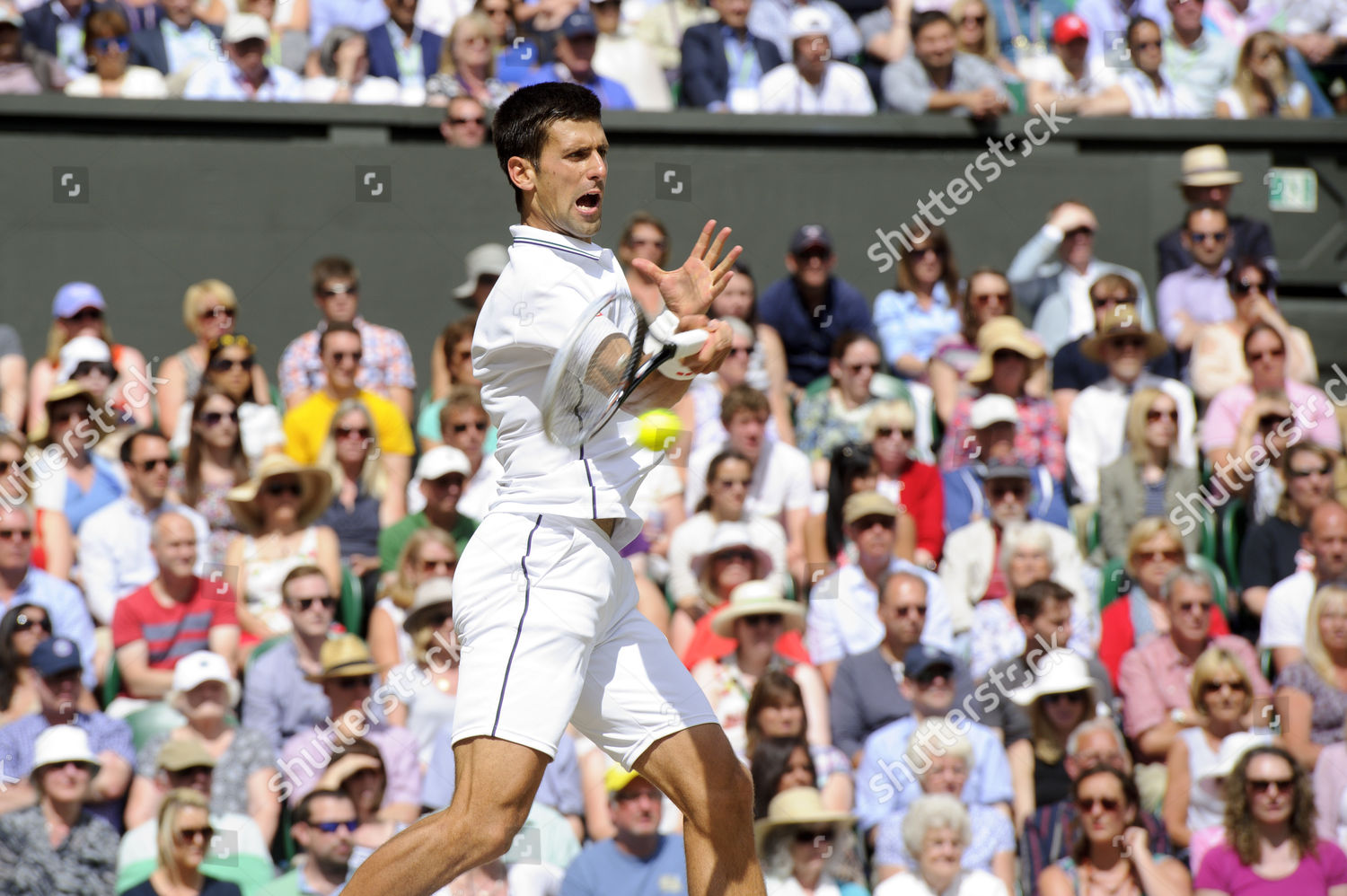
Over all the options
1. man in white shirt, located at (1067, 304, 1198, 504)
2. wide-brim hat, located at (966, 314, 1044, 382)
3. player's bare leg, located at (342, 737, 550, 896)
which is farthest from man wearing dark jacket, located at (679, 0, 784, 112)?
player's bare leg, located at (342, 737, 550, 896)

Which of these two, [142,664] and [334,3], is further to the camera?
[334,3]

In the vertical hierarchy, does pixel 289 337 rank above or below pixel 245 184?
below

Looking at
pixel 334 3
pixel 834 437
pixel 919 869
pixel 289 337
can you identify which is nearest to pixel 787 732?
pixel 919 869

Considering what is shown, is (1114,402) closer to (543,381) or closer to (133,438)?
(133,438)

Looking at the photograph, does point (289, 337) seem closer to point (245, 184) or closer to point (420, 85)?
point (245, 184)

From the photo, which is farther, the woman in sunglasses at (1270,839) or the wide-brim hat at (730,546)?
the wide-brim hat at (730,546)

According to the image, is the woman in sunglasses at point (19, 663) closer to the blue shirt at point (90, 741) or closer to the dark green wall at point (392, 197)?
the blue shirt at point (90, 741)

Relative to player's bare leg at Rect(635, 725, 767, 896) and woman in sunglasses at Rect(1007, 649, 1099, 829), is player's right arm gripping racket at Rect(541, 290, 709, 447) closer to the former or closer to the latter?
player's bare leg at Rect(635, 725, 767, 896)

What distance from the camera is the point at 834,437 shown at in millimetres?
9383

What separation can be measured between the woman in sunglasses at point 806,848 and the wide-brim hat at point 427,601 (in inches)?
64.5

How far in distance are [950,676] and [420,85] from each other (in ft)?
16.4

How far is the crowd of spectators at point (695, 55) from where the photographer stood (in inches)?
422

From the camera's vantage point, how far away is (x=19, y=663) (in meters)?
7.69

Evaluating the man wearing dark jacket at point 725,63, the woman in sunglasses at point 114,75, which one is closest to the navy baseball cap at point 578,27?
the man wearing dark jacket at point 725,63
